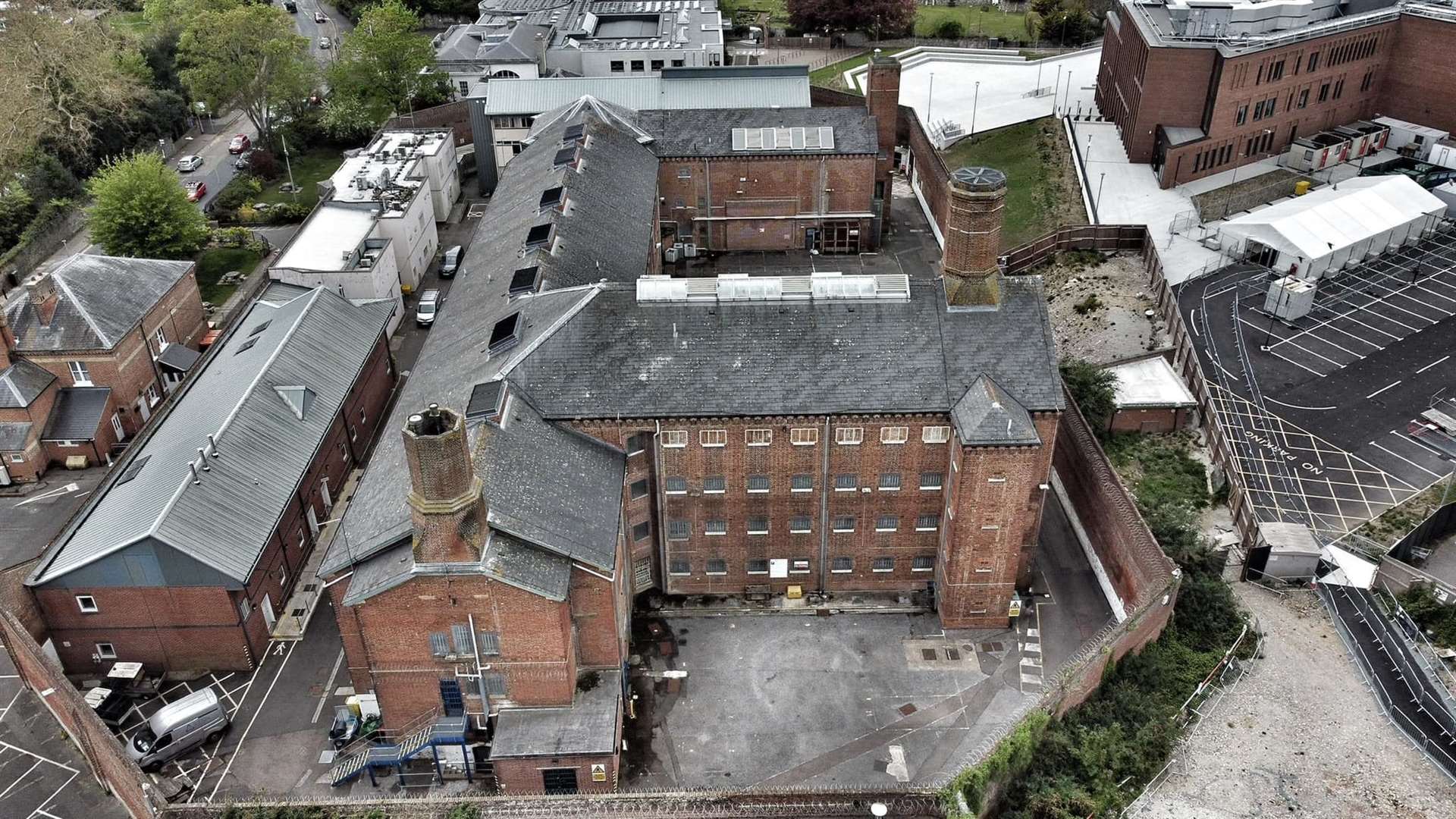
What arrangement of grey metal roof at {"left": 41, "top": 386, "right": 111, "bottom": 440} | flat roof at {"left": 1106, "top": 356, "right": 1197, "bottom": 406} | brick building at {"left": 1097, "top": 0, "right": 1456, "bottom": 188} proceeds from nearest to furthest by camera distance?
flat roof at {"left": 1106, "top": 356, "right": 1197, "bottom": 406} < grey metal roof at {"left": 41, "top": 386, "right": 111, "bottom": 440} < brick building at {"left": 1097, "top": 0, "right": 1456, "bottom": 188}

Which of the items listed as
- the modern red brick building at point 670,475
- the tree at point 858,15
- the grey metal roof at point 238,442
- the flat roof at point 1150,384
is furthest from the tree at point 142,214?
the tree at point 858,15

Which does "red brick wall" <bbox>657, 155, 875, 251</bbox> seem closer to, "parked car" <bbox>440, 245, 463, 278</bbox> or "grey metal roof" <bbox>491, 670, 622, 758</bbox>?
"parked car" <bbox>440, 245, 463, 278</bbox>

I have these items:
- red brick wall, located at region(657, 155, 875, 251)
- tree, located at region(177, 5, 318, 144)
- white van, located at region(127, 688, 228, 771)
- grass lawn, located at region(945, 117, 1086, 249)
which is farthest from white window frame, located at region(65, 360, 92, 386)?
grass lawn, located at region(945, 117, 1086, 249)

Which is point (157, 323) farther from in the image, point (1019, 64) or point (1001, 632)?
point (1019, 64)

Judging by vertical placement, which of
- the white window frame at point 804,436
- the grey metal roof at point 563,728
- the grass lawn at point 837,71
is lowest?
the grey metal roof at point 563,728

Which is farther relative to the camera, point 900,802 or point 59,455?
point 59,455

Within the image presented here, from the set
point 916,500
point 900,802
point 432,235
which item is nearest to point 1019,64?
point 432,235

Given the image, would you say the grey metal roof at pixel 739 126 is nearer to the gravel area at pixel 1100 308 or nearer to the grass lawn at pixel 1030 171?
the grass lawn at pixel 1030 171
